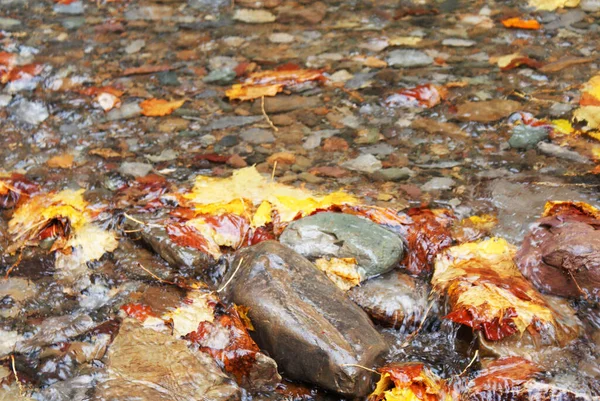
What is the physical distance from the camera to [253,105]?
4027 mm

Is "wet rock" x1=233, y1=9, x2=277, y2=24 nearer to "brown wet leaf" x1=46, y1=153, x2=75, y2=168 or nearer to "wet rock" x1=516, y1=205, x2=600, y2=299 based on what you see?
"brown wet leaf" x1=46, y1=153, x2=75, y2=168

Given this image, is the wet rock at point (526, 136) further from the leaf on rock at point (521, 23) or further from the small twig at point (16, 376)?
the small twig at point (16, 376)

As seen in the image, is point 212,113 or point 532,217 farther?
point 212,113

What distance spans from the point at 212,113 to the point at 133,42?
1.17 metres

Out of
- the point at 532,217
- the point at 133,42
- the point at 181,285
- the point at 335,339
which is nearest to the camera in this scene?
the point at 335,339

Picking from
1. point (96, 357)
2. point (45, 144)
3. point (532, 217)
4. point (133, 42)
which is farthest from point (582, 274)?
point (133, 42)

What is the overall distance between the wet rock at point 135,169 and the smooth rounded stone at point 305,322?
102 cm

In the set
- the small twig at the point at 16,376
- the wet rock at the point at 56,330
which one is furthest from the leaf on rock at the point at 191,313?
the small twig at the point at 16,376

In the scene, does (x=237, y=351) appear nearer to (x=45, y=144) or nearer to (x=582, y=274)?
(x=582, y=274)

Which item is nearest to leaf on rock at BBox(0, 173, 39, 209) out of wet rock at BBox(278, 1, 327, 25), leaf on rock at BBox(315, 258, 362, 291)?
leaf on rock at BBox(315, 258, 362, 291)

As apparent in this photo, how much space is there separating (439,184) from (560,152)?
0.66 meters

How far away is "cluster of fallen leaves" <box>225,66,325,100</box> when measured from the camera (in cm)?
410

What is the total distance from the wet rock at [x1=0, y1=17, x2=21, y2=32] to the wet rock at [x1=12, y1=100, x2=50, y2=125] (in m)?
1.14

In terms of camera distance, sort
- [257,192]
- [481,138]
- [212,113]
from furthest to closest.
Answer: [212,113] → [481,138] → [257,192]
